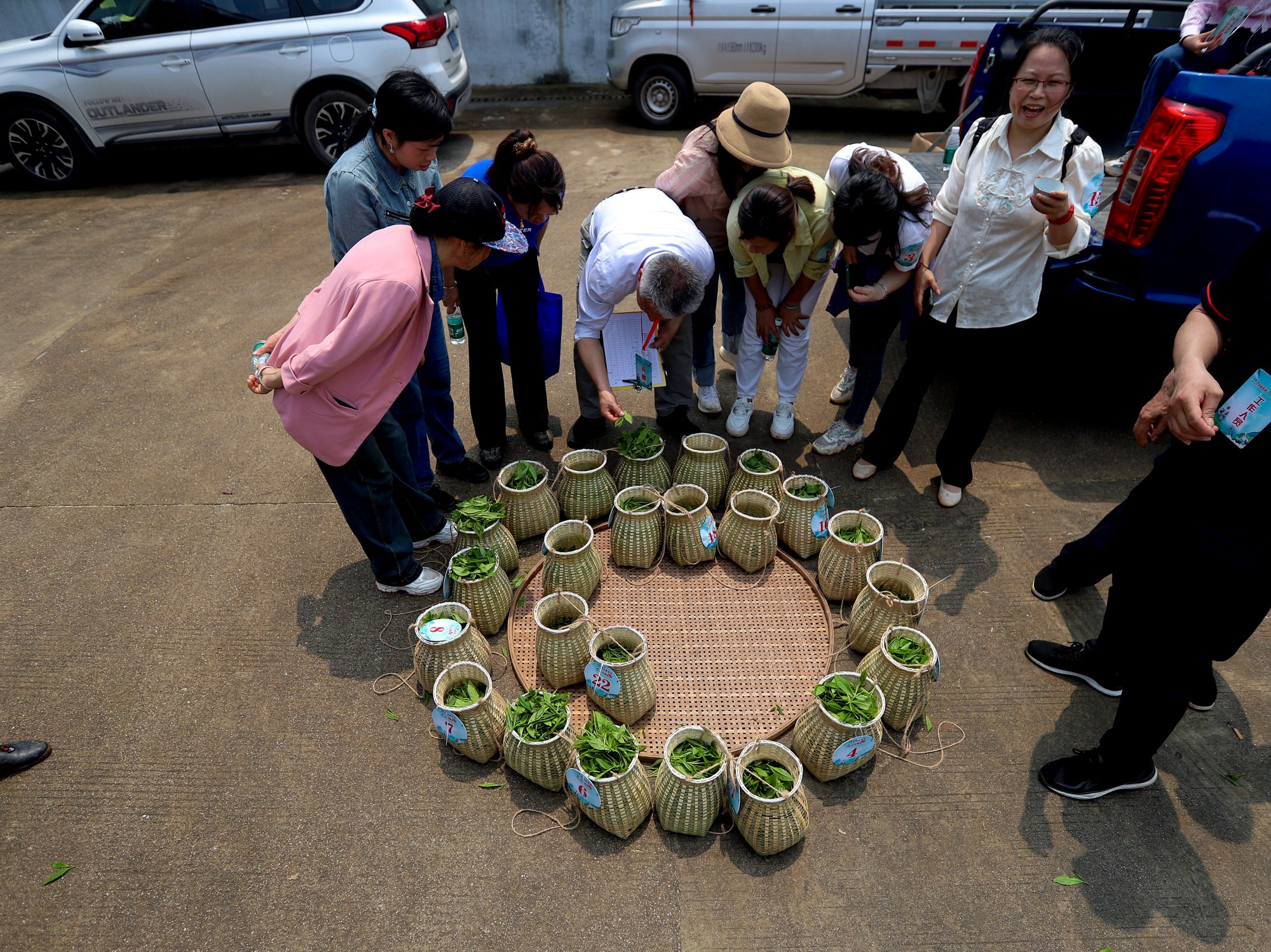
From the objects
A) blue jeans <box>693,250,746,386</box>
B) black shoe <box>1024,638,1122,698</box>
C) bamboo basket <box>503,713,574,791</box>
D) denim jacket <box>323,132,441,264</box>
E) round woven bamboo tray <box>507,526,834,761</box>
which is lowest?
round woven bamboo tray <box>507,526,834,761</box>

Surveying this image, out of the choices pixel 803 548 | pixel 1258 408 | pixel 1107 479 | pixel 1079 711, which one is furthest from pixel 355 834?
pixel 1107 479

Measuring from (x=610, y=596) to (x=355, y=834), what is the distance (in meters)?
1.26

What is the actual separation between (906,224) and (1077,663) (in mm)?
1834

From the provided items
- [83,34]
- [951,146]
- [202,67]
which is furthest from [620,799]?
[83,34]

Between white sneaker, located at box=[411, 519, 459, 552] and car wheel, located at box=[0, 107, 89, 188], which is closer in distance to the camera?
white sneaker, located at box=[411, 519, 459, 552]

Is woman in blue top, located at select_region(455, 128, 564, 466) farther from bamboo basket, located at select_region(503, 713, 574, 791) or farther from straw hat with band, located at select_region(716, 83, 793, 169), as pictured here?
bamboo basket, located at select_region(503, 713, 574, 791)

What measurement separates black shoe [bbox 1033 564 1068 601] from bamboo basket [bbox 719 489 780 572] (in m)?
1.08

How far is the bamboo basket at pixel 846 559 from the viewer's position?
2902 millimetres

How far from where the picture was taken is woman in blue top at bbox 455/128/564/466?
9.55ft

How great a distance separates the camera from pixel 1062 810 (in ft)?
7.52

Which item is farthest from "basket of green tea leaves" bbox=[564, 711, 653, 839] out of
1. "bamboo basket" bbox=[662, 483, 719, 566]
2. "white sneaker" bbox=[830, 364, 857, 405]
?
Result: "white sneaker" bbox=[830, 364, 857, 405]

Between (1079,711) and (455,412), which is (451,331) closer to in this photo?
(455,412)

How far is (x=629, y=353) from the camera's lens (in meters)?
3.28

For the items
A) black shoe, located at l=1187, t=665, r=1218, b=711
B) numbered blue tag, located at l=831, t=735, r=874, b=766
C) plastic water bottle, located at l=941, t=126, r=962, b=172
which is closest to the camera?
numbered blue tag, located at l=831, t=735, r=874, b=766
